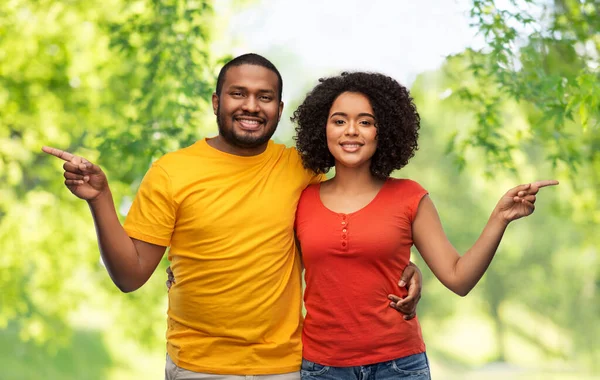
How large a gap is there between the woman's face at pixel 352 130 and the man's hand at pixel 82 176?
843 millimetres

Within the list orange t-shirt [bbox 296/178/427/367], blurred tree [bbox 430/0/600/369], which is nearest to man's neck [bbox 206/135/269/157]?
orange t-shirt [bbox 296/178/427/367]

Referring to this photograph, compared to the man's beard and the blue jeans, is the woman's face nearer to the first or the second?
the man's beard

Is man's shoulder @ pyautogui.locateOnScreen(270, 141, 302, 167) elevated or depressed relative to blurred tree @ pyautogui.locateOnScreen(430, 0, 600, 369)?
depressed

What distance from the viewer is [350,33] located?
65.7 feet

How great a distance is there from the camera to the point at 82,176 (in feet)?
8.46

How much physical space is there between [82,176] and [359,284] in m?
0.99

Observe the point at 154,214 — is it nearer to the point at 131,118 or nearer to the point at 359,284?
the point at 359,284

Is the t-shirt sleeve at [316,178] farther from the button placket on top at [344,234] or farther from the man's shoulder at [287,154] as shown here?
the button placket on top at [344,234]

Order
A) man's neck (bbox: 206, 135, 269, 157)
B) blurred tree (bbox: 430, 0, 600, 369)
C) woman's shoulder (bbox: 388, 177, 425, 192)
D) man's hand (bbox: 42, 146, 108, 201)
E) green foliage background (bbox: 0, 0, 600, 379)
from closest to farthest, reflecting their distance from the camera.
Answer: man's hand (bbox: 42, 146, 108, 201)
woman's shoulder (bbox: 388, 177, 425, 192)
man's neck (bbox: 206, 135, 269, 157)
blurred tree (bbox: 430, 0, 600, 369)
green foliage background (bbox: 0, 0, 600, 379)

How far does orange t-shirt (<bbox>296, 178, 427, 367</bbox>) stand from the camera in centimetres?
277

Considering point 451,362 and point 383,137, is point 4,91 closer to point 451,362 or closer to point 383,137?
point 383,137

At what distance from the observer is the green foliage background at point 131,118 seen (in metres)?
5.39

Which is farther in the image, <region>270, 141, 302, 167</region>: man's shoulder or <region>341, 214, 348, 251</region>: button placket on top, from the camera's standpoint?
<region>270, 141, 302, 167</region>: man's shoulder

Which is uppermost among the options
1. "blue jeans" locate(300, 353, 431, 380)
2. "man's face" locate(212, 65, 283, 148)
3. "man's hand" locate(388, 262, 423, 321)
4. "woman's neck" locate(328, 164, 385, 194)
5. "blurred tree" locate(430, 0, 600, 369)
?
"blurred tree" locate(430, 0, 600, 369)
